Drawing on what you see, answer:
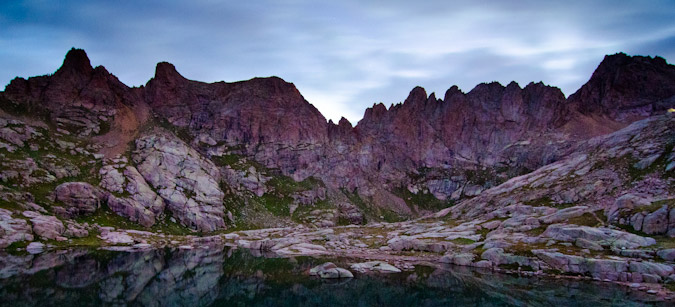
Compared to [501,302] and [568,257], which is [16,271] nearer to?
[501,302]

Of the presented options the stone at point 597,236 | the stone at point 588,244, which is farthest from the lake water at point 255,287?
the stone at point 597,236

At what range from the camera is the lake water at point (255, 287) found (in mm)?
38750

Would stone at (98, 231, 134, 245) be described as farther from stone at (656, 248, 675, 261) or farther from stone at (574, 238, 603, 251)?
stone at (656, 248, 675, 261)

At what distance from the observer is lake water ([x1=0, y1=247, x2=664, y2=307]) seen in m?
38.8

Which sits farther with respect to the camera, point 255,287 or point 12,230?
point 12,230

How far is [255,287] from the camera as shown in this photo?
152 ft

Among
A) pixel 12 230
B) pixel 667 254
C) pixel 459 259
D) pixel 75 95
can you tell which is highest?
pixel 75 95

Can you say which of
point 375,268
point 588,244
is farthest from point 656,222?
point 375,268

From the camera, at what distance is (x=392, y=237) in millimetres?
99438

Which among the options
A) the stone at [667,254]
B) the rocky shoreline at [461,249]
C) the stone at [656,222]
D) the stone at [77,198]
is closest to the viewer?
the stone at [667,254]

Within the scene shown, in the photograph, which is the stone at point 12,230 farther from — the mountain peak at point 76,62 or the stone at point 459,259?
the mountain peak at point 76,62

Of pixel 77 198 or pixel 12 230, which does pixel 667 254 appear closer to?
pixel 12 230

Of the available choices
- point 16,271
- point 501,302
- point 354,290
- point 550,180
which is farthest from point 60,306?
point 550,180

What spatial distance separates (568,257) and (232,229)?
108m
